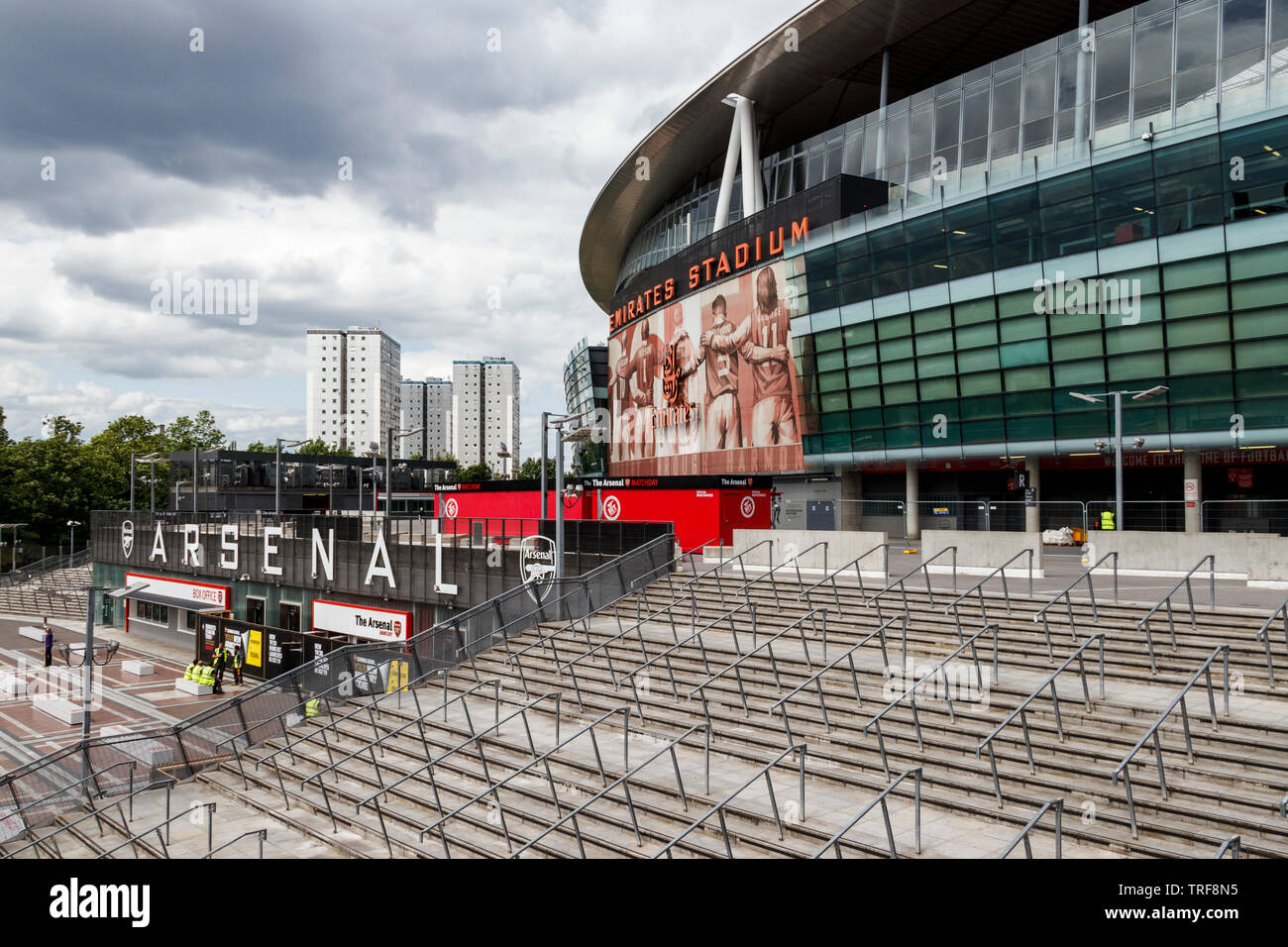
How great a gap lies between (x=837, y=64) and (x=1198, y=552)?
121 feet

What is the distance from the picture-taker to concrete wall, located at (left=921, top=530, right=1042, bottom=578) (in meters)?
21.7

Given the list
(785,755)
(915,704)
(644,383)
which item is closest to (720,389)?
(644,383)

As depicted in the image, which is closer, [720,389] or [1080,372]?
[1080,372]

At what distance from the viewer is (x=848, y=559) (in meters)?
23.7

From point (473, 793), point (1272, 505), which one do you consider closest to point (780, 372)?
point (1272, 505)

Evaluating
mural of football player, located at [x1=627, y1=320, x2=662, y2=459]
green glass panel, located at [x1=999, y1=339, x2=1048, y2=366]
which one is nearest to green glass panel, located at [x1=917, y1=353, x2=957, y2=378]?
green glass panel, located at [x1=999, y1=339, x2=1048, y2=366]

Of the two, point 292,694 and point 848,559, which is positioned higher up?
point 848,559

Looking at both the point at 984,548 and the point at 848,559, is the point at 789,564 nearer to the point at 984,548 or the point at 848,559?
the point at 848,559

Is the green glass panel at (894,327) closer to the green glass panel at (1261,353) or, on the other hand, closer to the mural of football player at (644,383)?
the green glass panel at (1261,353)

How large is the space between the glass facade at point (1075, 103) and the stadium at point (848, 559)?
0.14 metres

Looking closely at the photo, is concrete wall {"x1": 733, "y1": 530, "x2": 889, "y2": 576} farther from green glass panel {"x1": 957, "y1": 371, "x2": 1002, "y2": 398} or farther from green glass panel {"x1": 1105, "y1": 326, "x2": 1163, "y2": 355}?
green glass panel {"x1": 957, "y1": 371, "x2": 1002, "y2": 398}

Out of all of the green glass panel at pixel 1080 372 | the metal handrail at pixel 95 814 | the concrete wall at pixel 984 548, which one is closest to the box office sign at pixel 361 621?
the metal handrail at pixel 95 814
